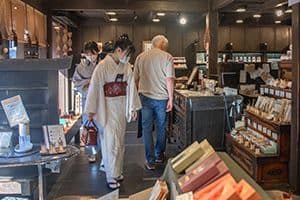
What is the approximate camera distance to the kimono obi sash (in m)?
4.01

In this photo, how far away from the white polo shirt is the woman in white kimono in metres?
0.74

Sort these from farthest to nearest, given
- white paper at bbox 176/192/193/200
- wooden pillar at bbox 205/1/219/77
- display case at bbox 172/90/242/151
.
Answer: wooden pillar at bbox 205/1/219/77, display case at bbox 172/90/242/151, white paper at bbox 176/192/193/200

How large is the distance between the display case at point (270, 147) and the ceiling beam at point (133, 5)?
301cm

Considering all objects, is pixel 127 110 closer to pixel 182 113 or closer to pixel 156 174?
pixel 156 174

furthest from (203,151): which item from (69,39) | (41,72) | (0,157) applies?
(69,39)

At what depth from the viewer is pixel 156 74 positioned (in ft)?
16.0

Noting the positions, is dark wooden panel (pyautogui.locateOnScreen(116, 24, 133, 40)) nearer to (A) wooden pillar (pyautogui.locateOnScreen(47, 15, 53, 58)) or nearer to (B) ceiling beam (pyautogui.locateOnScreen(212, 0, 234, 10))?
(A) wooden pillar (pyautogui.locateOnScreen(47, 15, 53, 58))

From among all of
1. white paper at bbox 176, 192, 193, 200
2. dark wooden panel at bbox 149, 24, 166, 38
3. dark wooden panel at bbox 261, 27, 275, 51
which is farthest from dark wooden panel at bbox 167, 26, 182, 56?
white paper at bbox 176, 192, 193, 200

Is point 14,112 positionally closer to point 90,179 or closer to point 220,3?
point 90,179

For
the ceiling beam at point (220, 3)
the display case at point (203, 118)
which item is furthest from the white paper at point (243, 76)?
the ceiling beam at point (220, 3)

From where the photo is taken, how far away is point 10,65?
308 cm

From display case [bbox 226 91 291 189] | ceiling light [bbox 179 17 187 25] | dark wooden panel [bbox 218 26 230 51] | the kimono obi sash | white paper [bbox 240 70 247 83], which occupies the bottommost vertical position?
display case [bbox 226 91 291 189]

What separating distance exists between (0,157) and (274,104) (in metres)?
2.93

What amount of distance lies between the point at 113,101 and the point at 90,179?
3.22 ft
